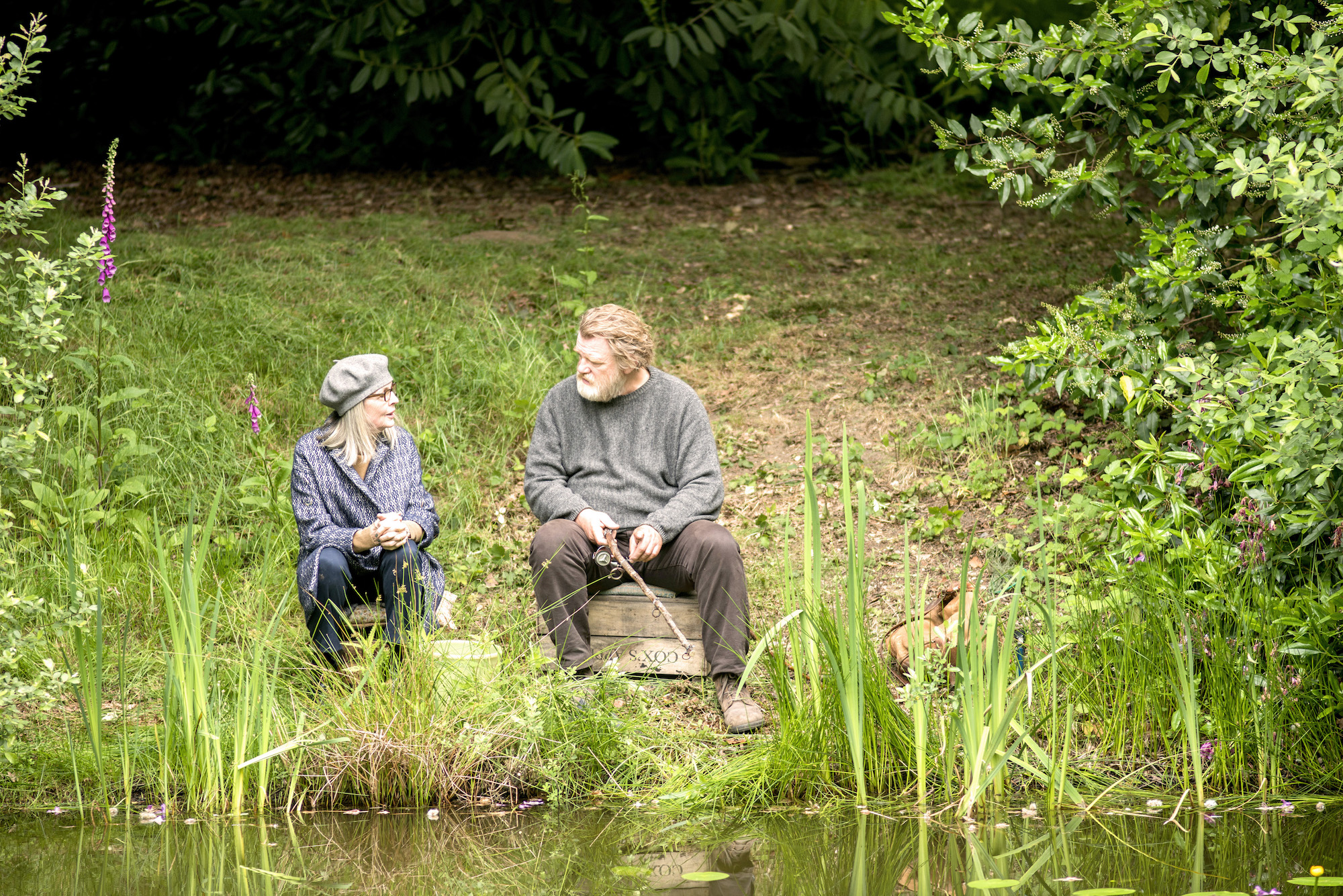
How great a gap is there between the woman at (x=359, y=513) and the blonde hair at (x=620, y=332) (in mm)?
697

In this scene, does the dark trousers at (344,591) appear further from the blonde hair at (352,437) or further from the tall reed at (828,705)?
the tall reed at (828,705)

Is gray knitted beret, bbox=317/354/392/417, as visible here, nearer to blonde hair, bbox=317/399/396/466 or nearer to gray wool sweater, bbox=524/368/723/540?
blonde hair, bbox=317/399/396/466

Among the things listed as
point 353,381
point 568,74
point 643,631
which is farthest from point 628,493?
point 568,74

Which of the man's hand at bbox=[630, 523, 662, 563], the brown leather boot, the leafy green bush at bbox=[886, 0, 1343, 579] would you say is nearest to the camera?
the leafy green bush at bbox=[886, 0, 1343, 579]

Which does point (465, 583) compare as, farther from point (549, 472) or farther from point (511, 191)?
point (511, 191)

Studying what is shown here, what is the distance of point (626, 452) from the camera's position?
4254 millimetres

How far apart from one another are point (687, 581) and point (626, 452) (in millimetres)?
512

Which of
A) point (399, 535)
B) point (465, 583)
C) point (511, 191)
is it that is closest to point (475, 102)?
point (511, 191)

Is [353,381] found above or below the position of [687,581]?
above

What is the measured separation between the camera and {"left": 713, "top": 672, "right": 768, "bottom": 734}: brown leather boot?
3.72 m

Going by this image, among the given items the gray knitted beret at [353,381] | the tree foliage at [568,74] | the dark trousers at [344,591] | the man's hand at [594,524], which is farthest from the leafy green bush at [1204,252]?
the tree foliage at [568,74]

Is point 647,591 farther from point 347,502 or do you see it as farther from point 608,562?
point 347,502

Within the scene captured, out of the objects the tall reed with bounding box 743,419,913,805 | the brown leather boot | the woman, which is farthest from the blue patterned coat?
the tall reed with bounding box 743,419,913,805

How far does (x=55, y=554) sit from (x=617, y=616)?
1971 millimetres
